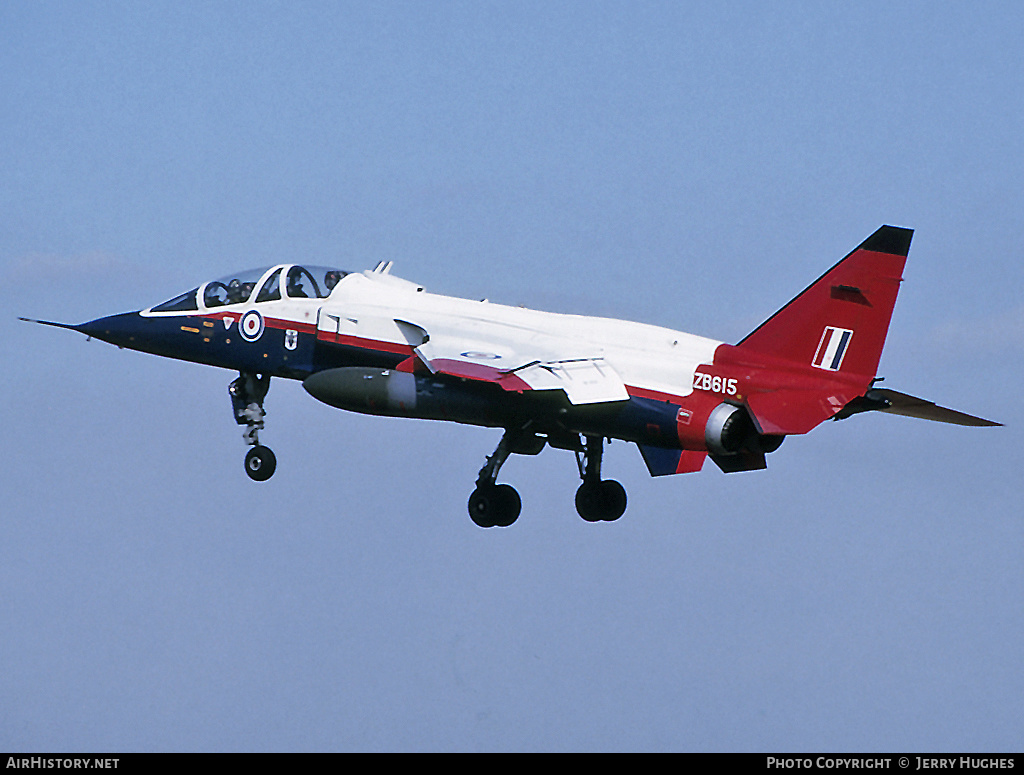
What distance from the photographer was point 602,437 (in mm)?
34812

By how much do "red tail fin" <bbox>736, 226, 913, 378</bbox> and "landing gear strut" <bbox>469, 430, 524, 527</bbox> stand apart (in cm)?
561

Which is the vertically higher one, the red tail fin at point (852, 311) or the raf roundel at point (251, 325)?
the raf roundel at point (251, 325)

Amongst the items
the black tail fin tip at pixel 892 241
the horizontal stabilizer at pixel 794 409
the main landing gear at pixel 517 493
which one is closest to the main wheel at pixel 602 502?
the main landing gear at pixel 517 493

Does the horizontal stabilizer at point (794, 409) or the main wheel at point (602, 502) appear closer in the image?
the horizontal stabilizer at point (794, 409)

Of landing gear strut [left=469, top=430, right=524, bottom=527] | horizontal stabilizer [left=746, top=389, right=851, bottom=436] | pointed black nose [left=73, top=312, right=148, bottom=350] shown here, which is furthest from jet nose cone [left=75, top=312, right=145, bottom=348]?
horizontal stabilizer [left=746, top=389, right=851, bottom=436]

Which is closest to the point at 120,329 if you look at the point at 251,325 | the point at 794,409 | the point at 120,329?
the point at 120,329

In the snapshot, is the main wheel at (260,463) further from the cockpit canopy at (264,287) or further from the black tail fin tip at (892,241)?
the black tail fin tip at (892,241)

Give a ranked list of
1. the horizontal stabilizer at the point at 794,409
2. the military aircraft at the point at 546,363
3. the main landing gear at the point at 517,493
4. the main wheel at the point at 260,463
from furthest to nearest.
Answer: the main wheel at the point at 260,463, the main landing gear at the point at 517,493, the military aircraft at the point at 546,363, the horizontal stabilizer at the point at 794,409

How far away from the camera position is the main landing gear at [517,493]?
34.6 m

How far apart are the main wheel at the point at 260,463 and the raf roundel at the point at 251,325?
202cm

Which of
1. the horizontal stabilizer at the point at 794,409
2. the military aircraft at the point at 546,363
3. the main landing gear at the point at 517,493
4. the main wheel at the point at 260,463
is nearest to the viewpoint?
the horizontal stabilizer at the point at 794,409

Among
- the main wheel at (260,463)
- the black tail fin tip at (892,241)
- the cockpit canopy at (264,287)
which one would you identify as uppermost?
the cockpit canopy at (264,287)
